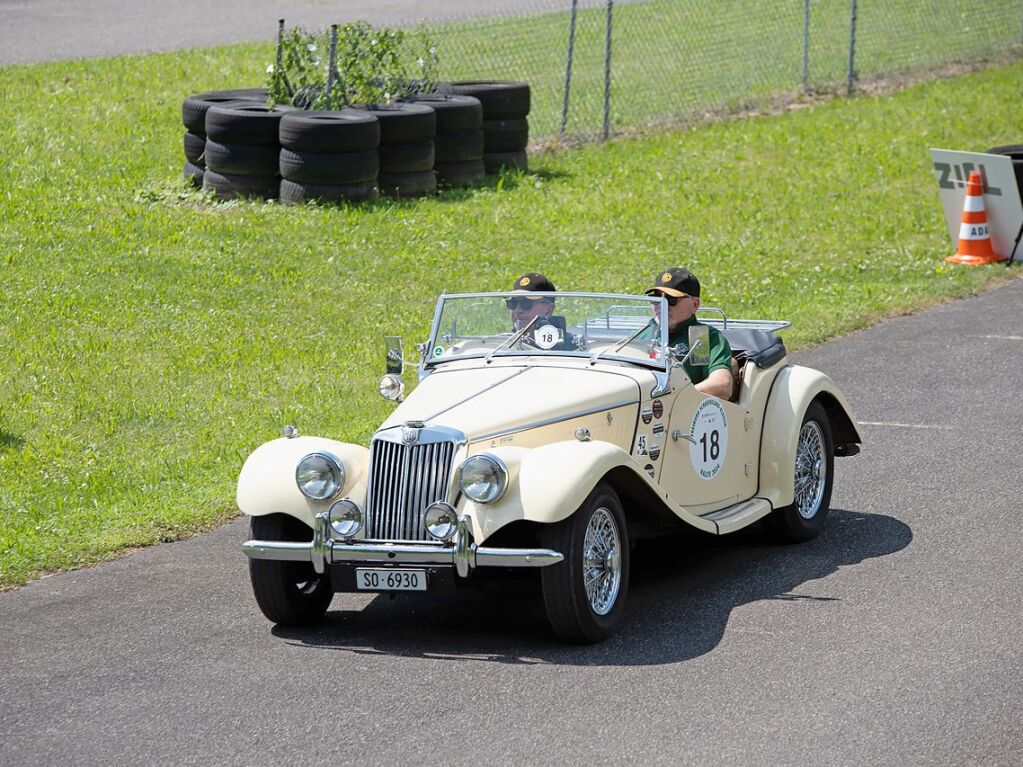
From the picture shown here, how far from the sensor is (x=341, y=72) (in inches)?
672

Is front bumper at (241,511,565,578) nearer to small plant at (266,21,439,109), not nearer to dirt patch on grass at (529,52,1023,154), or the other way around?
small plant at (266,21,439,109)

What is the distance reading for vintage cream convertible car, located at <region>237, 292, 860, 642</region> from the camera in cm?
652

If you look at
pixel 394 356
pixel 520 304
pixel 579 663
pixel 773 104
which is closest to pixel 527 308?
pixel 520 304

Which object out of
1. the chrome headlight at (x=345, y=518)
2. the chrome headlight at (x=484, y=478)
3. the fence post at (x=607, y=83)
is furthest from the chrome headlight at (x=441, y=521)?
the fence post at (x=607, y=83)

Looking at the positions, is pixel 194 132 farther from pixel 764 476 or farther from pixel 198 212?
pixel 764 476

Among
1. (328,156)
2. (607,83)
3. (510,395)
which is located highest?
(607,83)

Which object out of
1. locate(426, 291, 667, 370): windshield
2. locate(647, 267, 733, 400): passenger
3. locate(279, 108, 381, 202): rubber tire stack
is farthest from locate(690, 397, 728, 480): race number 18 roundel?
locate(279, 108, 381, 202): rubber tire stack

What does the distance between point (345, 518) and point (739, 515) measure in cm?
217

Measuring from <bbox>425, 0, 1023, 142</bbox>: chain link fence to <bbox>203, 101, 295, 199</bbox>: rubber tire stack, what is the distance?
4.77 m

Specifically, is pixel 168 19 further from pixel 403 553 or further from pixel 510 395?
pixel 403 553

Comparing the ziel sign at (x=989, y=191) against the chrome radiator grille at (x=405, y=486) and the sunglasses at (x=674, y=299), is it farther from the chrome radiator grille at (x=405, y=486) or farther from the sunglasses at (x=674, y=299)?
the chrome radiator grille at (x=405, y=486)

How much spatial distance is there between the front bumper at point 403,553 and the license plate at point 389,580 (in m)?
0.04

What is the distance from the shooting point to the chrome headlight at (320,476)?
6750 mm

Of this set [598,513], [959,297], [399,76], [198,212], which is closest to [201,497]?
[598,513]
